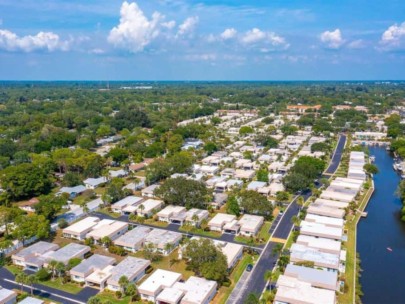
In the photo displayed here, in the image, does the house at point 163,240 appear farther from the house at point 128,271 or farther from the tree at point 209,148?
the tree at point 209,148

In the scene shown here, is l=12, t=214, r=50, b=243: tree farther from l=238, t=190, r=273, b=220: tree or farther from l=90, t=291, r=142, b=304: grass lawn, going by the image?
l=238, t=190, r=273, b=220: tree

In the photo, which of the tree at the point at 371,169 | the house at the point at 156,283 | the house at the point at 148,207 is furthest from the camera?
the tree at the point at 371,169

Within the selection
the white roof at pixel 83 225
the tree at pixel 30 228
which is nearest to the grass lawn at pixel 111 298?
the white roof at pixel 83 225

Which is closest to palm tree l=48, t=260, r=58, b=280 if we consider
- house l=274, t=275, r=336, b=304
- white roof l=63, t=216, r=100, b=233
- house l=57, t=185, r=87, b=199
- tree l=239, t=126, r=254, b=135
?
white roof l=63, t=216, r=100, b=233

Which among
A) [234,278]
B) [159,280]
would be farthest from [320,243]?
[159,280]

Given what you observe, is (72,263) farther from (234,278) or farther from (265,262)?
(265,262)
